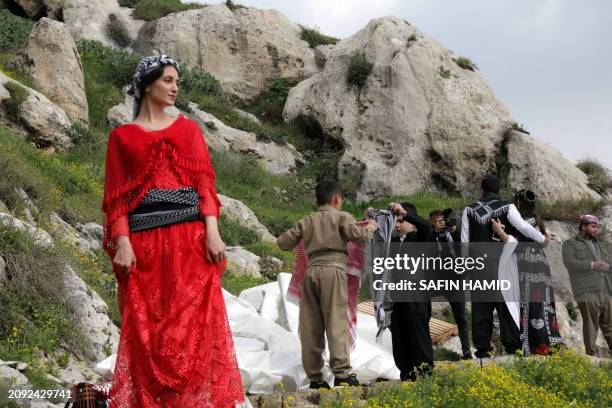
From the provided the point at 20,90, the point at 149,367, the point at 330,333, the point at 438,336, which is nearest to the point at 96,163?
the point at 20,90

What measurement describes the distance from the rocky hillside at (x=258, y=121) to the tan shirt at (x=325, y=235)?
2029 millimetres

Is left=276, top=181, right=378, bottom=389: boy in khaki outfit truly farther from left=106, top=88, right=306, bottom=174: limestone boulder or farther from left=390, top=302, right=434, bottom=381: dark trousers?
A: left=106, top=88, right=306, bottom=174: limestone boulder

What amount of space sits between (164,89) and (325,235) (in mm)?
2494

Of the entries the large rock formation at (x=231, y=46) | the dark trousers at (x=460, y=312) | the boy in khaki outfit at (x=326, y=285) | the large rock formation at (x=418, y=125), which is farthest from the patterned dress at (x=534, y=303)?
the large rock formation at (x=231, y=46)

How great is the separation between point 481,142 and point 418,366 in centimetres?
1294

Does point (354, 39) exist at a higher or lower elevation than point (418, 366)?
higher

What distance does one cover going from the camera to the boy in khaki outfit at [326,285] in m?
6.25

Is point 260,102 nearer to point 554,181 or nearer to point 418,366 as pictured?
point 554,181

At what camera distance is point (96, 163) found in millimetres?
14086

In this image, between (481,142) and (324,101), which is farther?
(324,101)

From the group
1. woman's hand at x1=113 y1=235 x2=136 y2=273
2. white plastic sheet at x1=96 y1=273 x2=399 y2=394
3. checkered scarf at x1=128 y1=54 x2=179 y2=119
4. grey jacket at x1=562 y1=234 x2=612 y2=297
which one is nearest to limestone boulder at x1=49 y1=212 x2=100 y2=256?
white plastic sheet at x1=96 y1=273 x2=399 y2=394

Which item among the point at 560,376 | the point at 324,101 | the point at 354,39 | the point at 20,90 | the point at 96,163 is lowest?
the point at 560,376

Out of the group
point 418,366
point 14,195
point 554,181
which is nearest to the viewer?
point 418,366

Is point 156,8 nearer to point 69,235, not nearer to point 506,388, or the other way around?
point 69,235
